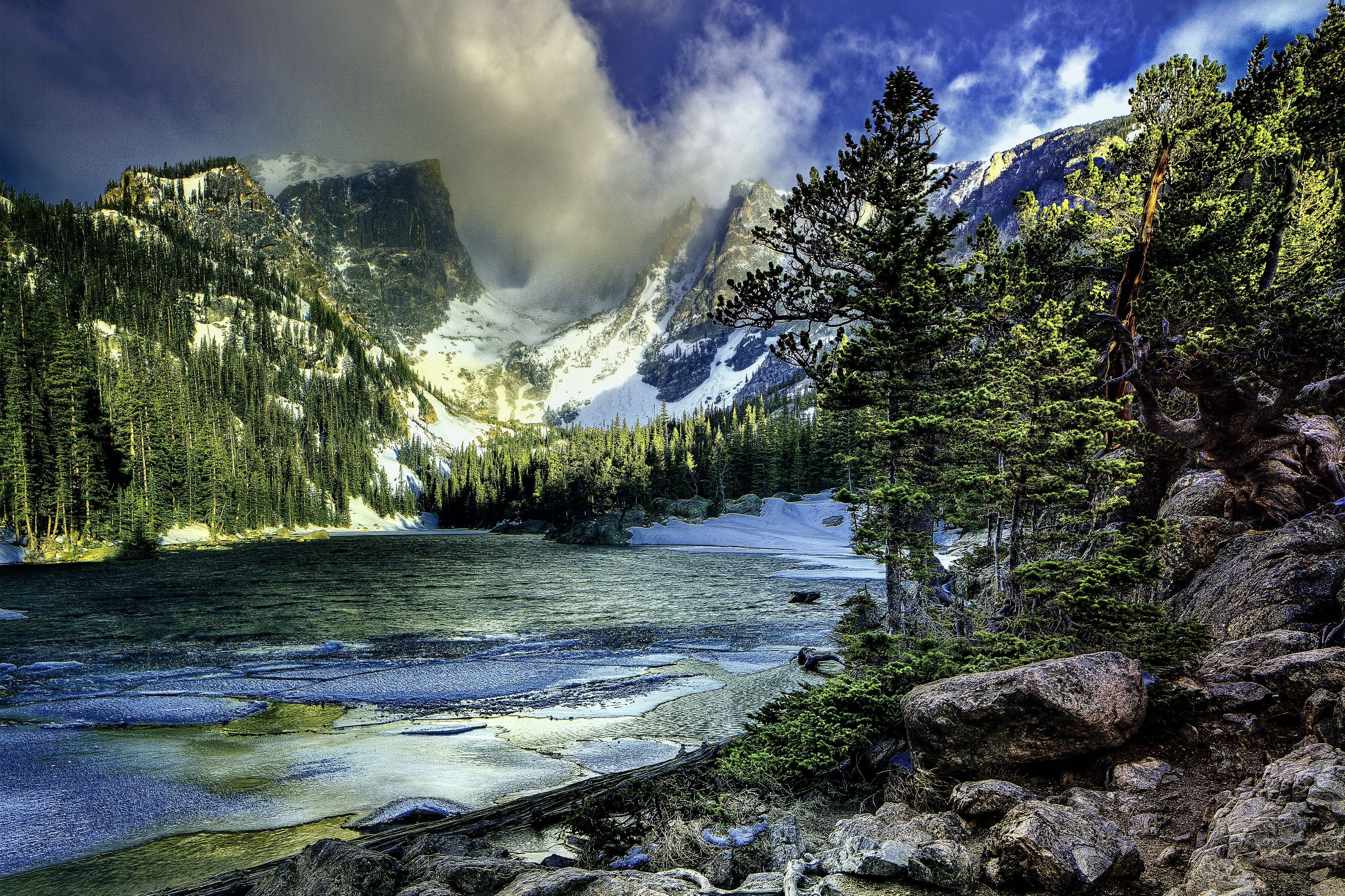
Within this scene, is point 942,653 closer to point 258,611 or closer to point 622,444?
point 258,611

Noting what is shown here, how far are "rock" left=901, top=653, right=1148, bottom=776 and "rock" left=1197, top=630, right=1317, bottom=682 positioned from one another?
85 cm

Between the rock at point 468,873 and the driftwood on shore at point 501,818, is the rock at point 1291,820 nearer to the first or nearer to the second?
the rock at point 468,873

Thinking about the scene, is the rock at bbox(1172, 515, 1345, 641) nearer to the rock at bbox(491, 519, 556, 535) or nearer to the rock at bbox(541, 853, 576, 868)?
the rock at bbox(541, 853, 576, 868)

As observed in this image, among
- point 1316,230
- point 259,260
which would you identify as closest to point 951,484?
point 1316,230

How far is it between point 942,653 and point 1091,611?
1767mm

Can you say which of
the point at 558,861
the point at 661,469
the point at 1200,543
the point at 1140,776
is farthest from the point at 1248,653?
the point at 661,469

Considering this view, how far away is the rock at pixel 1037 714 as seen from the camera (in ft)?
16.8

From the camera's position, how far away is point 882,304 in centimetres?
1080

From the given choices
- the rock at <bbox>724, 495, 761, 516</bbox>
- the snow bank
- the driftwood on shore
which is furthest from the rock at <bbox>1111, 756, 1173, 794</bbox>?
the rock at <bbox>724, 495, 761, 516</bbox>

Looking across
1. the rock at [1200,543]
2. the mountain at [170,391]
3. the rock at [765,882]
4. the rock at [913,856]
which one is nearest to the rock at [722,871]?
the rock at [765,882]

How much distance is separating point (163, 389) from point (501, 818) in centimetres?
8171

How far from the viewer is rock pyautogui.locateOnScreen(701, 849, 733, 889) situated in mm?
4668

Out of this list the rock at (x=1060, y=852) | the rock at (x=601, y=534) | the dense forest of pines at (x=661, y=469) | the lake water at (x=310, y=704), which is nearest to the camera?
the rock at (x=1060, y=852)

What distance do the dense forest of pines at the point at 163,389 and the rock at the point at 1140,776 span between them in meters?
63.6
